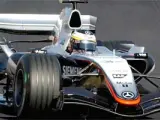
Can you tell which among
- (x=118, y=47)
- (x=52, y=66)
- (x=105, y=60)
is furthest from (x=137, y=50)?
(x=52, y=66)

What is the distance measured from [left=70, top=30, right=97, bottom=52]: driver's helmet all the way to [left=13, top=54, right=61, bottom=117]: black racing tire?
1.42m

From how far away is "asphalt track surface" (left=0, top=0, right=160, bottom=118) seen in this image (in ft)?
59.8

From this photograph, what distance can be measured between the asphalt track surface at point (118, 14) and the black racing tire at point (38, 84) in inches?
371

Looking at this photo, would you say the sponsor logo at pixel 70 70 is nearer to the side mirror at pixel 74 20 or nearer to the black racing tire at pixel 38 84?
the black racing tire at pixel 38 84

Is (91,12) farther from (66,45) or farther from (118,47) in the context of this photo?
(66,45)

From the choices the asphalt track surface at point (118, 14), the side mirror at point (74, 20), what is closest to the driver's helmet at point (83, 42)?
the side mirror at point (74, 20)

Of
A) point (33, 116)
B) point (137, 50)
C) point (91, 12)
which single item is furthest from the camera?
point (91, 12)

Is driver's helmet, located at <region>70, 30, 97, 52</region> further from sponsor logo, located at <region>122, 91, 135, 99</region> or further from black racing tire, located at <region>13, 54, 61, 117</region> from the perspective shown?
sponsor logo, located at <region>122, 91, 135, 99</region>

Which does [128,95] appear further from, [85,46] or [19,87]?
[85,46]

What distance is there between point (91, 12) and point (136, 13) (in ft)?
4.82

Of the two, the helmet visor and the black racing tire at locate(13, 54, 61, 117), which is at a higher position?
the helmet visor

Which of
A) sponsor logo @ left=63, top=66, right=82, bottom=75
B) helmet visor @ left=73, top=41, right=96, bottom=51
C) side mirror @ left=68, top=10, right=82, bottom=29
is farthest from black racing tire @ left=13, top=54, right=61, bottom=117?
side mirror @ left=68, top=10, right=82, bottom=29

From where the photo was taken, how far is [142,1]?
19953 mm

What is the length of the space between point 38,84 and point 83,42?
6.42 ft
